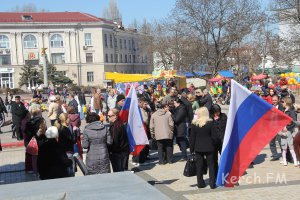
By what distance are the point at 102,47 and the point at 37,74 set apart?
59.0ft

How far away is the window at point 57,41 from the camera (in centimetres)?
7744

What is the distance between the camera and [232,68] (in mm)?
47656

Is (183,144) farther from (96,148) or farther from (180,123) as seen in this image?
(96,148)

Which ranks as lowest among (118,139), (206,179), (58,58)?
(206,179)

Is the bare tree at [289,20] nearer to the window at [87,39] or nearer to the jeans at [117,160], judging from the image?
the jeans at [117,160]

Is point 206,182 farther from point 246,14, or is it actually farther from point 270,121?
point 246,14

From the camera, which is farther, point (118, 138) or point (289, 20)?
point (289, 20)

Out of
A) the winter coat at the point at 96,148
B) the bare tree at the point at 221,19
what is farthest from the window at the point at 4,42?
the winter coat at the point at 96,148

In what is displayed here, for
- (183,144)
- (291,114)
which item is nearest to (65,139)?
(183,144)

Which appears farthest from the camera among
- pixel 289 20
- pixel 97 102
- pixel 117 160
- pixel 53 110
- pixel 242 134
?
pixel 289 20

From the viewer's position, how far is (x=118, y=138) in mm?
7992

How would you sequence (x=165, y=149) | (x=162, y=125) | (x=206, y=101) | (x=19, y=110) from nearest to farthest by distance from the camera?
1. (x=162, y=125)
2. (x=165, y=149)
3. (x=206, y=101)
4. (x=19, y=110)

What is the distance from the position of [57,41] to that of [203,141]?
241ft

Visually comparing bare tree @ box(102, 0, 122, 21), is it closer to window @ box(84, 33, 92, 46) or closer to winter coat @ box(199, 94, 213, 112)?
window @ box(84, 33, 92, 46)
